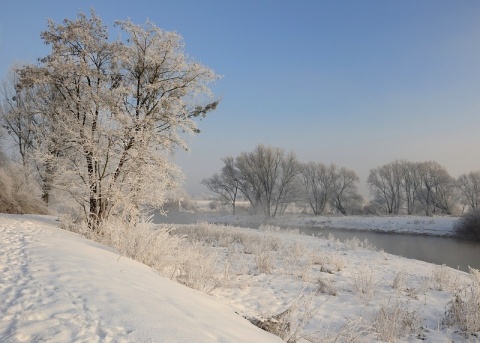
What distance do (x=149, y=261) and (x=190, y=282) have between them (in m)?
1.18

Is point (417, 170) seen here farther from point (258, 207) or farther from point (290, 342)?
point (290, 342)

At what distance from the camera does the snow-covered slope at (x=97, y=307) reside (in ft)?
8.21

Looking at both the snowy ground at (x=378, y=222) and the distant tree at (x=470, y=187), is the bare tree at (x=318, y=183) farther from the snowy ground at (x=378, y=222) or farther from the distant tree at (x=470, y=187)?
the distant tree at (x=470, y=187)

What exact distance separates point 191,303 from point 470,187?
6273 centimetres

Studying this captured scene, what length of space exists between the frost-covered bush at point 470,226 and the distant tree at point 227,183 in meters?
33.1

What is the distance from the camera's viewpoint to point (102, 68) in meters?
12.2

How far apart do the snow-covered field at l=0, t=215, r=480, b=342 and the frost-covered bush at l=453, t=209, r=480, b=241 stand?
2213 cm

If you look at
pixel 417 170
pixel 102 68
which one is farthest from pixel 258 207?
pixel 102 68

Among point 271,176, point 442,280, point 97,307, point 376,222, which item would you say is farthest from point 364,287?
point 271,176

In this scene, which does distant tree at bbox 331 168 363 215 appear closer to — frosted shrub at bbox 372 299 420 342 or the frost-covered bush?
the frost-covered bush

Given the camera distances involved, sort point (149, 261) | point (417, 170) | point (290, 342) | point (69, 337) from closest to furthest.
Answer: point (69, 337)
point (290, 342)
point (149, 261)
point (417, 170)

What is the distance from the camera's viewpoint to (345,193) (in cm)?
5912

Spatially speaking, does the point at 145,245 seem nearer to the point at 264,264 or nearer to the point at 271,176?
the point at 264,264

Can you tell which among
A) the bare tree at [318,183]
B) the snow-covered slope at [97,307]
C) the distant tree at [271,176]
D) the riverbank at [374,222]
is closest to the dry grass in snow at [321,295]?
the snow-covered slope at [97,307]
